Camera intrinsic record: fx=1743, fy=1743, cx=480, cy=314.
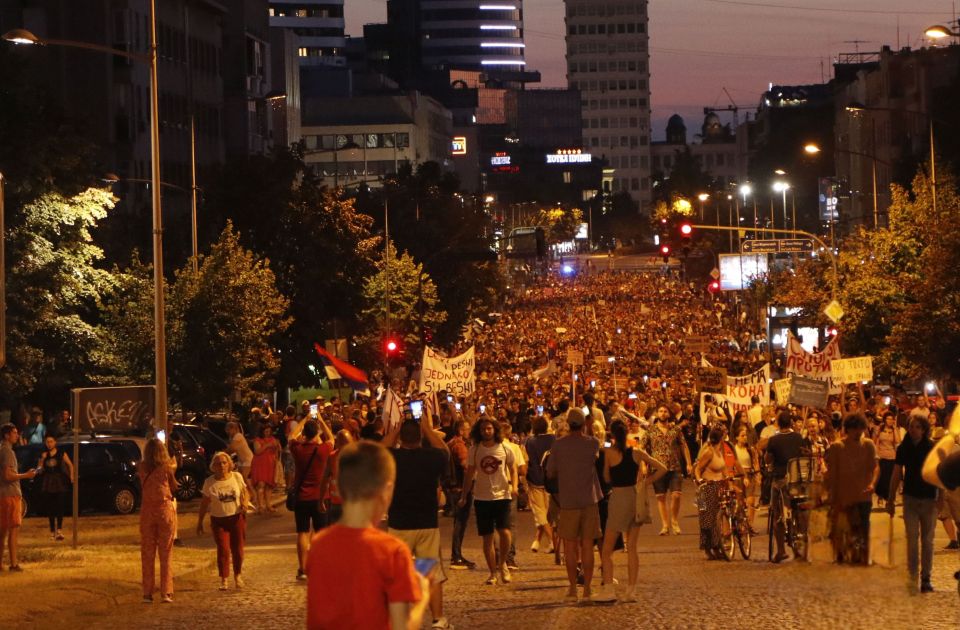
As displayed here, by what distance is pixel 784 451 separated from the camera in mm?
18875

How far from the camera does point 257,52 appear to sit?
84688 mm

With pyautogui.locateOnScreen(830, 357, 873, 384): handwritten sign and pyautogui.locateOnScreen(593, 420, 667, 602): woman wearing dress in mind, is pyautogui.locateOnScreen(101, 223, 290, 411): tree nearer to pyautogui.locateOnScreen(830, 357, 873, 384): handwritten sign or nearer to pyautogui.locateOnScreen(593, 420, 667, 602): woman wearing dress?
pyautogui.locateOnScreen(830, 357, 873, 384): handwritten sign

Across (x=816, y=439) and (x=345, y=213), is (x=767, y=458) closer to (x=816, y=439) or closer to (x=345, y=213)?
(x=816, y=439)

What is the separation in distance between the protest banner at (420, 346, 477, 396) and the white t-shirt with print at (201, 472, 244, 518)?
69.6 feet

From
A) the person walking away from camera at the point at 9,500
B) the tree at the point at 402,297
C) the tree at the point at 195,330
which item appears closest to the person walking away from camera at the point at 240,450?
the tree at the point at 195,330

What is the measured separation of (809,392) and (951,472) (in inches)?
895

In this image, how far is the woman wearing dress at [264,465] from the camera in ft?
96.0

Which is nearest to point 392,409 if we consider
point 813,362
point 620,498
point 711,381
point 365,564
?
point 620,498

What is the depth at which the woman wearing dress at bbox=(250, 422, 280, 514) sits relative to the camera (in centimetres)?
2927

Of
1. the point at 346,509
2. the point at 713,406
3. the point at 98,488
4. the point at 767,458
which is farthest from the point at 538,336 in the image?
the point at 346,509

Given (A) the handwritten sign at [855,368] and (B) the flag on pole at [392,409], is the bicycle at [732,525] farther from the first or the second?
(A) the handwritten sign at [855,368]

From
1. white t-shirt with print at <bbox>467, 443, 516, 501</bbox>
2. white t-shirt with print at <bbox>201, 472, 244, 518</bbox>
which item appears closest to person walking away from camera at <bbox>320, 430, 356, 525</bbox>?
white t-shirt with print at <bbox>201, 472, 244, 518</bbox>

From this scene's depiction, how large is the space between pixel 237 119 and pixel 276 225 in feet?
108

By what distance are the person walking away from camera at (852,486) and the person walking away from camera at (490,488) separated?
10.9 feet
